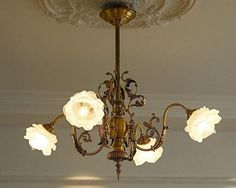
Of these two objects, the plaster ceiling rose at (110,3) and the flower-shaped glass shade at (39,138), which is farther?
the plaster ceiling rose at (110,3)

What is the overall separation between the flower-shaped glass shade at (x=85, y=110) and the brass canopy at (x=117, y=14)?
1.78 feet

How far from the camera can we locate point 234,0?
2229 mm

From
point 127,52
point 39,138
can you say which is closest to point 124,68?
point 127,52

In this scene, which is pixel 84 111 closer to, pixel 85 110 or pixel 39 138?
pixel 85 110

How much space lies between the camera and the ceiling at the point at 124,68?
2459 mm

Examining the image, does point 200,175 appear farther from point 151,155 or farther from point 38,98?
point 151,155

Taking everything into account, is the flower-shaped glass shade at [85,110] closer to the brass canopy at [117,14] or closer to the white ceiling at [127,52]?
the brass canopy at [117,14]

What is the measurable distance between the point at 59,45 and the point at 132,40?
1.34 feet

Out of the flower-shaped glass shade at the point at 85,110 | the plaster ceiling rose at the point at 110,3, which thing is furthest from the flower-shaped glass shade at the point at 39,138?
the plaster ceiling rose at the point at 110,3

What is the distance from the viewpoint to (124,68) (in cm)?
301

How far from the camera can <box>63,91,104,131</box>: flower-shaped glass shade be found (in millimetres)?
1810

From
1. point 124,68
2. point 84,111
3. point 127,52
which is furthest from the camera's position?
point 124,68

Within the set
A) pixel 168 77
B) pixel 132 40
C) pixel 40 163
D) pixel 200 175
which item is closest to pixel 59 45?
pixel 132 40

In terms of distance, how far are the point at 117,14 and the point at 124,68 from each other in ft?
2.62
